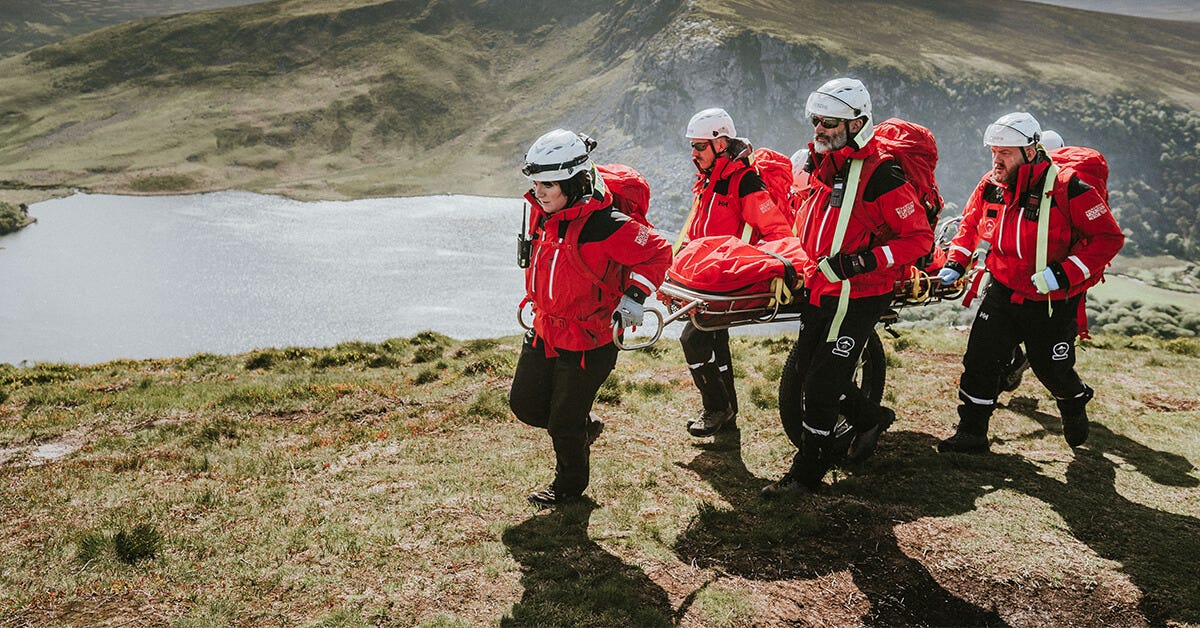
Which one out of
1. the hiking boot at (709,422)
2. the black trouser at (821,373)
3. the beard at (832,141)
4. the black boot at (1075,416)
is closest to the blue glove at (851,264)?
the black trouser at (821,373)

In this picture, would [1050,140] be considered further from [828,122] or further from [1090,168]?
[828,122]

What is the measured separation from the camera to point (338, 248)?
245ft

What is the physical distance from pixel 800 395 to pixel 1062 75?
638 ft

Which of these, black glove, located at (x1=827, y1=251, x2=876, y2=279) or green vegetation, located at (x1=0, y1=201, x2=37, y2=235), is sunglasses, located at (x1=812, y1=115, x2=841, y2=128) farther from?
green vegetation, located at (x1=0, y1=201, x2=37, y2=235)

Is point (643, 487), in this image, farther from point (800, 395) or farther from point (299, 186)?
point (299, 186)

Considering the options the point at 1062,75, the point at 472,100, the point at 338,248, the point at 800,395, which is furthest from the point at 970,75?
the point at 800,395

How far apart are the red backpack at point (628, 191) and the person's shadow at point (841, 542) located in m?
3.42

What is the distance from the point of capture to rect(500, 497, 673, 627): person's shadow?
234 inches

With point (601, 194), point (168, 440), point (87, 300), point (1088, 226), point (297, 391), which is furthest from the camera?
point (87, 300)

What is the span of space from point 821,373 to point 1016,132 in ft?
12.2

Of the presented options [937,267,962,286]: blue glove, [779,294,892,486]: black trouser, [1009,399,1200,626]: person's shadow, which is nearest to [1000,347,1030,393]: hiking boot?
[1009,399,1200,626]: person's shadow

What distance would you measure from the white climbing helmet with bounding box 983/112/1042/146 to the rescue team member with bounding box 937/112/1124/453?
0.01 metres

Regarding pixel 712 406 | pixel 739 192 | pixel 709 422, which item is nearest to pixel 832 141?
pixel 739 192

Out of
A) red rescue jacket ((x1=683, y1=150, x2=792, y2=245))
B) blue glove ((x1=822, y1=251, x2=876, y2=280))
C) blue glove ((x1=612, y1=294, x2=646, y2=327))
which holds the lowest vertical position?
blue glove ((x1=612, y1=294, x2=646, y2=327))
